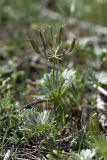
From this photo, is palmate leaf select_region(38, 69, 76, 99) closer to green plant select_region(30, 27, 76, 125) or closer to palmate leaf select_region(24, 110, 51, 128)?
green plant select_region(30, 27, 76, 125)

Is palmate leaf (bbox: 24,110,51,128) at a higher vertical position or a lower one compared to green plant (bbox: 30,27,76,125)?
lower

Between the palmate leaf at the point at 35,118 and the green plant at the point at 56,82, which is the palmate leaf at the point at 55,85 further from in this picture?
the palmate leaf at the point at 35,118

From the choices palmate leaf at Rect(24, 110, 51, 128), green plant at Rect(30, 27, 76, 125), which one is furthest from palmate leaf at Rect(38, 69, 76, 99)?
palmate leaf at Rect(24, 110, 51, 128)

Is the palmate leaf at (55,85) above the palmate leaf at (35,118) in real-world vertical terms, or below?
above

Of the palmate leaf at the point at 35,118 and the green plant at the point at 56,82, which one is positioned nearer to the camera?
the palmate leaf at the point at 35,118

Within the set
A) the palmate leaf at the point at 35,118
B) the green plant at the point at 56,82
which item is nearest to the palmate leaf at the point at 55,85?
the green plant at the point at 56,82

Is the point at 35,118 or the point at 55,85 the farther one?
the point at 55,85

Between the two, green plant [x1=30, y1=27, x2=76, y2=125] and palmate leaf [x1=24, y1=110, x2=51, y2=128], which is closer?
palmate leaf [x1=24, y1=110, x2=51, y2=128]

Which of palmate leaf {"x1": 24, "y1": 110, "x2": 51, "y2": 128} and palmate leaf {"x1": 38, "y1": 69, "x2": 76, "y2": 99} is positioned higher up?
palmate leaf {"x1": 38, "y1": 69, "x2": 76, "y2": 99}

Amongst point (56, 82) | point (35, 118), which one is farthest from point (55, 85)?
point (35, 118)

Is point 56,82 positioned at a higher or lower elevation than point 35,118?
higher

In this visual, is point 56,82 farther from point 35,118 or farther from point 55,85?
point 35,118
